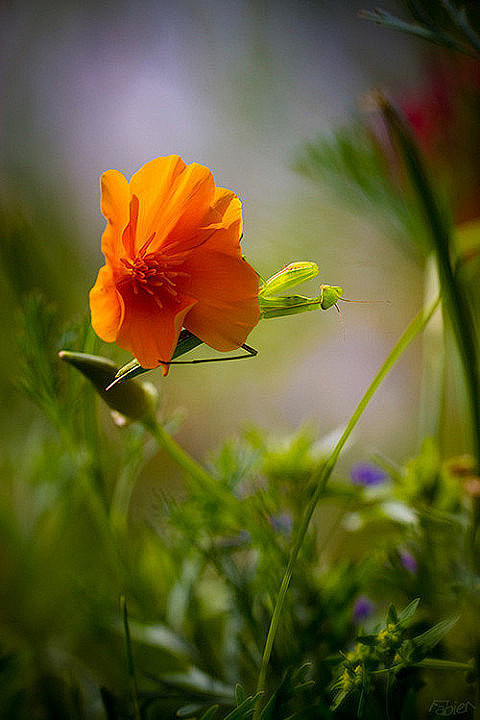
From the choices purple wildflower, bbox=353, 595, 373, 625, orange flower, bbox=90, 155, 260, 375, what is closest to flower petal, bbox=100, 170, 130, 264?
orange flower, bbox=90, 155, 260, 375

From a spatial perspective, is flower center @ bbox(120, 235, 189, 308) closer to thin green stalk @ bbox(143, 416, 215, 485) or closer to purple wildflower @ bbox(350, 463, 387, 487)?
thin green stalk @ bbox(143, 416, 215, 485)

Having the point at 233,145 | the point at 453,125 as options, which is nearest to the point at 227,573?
the point at 453,125

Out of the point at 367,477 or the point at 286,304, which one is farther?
the point at 367,477

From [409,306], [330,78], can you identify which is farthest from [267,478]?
[330,78]

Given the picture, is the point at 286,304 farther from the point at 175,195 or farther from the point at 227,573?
the point at 227,573

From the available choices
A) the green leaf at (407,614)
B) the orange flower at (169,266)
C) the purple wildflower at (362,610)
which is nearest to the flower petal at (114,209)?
the orange flower at (169,266)

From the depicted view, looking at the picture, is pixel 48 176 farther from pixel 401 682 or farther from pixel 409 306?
pixel 401 682
